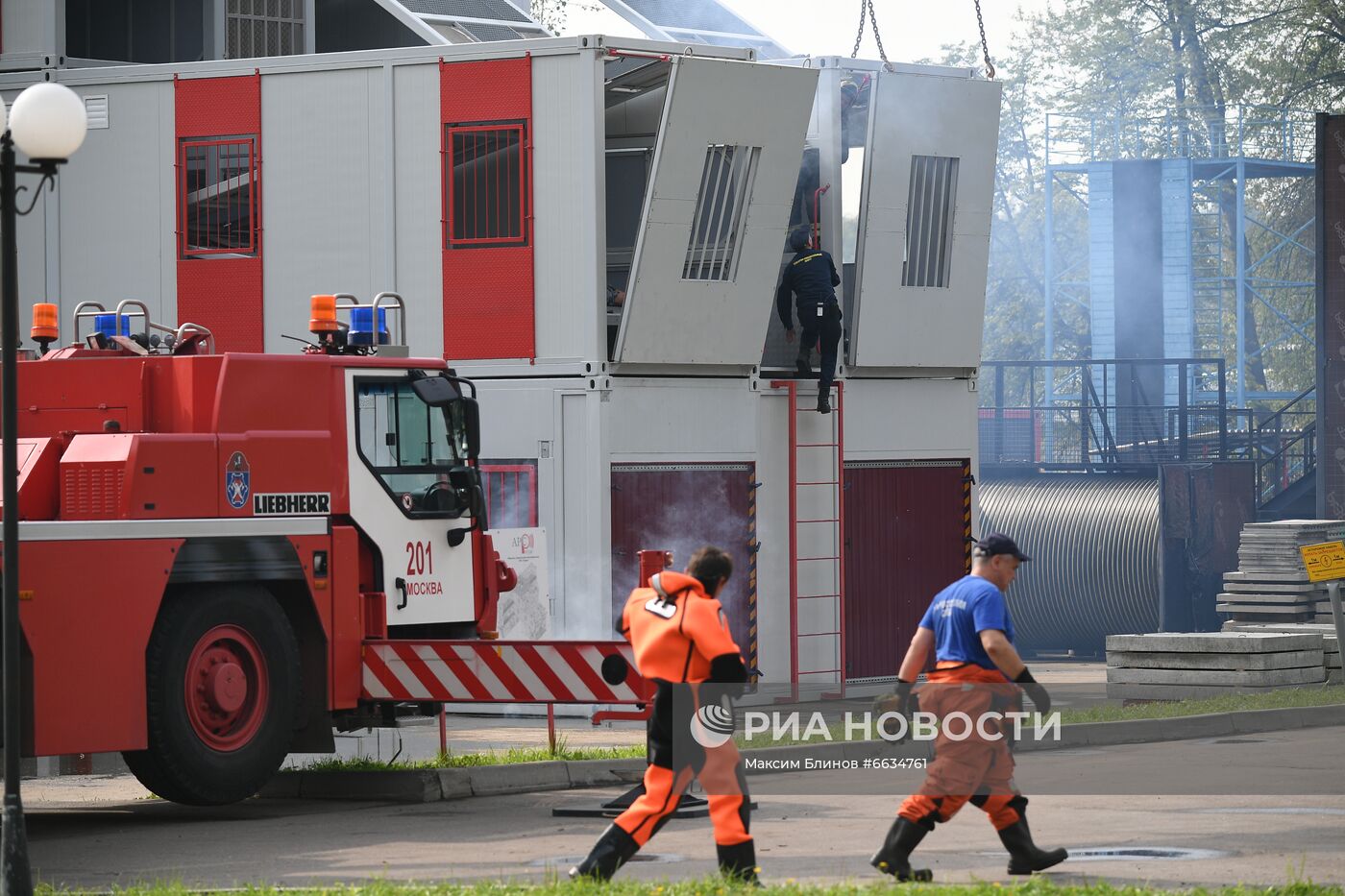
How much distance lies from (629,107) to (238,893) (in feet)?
43.4

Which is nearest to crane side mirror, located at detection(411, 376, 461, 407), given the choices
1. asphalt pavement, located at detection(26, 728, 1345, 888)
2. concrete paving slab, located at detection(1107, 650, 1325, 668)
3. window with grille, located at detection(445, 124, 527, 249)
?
asphalt pavement, located at detection(26, 728, 1345, 888)

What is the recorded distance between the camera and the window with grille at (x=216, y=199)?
22.1 m

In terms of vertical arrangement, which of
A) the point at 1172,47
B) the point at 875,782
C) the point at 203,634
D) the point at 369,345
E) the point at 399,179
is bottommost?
the point at 875,782

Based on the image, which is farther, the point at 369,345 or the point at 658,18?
the point at 658,18

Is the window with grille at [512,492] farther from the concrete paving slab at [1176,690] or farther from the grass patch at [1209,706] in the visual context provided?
the concrete paving slab at [1176,690]

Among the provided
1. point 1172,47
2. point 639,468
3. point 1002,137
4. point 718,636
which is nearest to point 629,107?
point 639,468

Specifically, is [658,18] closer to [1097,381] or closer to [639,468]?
[639,468]

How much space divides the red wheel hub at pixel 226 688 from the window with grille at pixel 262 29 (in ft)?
41.0

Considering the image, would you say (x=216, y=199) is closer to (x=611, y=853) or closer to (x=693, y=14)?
(x=693, y=14)

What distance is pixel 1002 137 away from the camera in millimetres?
71500

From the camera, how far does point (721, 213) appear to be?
2130cm

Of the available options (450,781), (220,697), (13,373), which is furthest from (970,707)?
(220,697)

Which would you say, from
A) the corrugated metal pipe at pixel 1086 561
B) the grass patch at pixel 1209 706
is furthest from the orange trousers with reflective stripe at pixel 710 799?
the corrugated metal pipe at pixel 1086 561

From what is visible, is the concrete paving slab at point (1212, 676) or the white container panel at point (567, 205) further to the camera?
the concrete paving slab at point (1212, 676)
